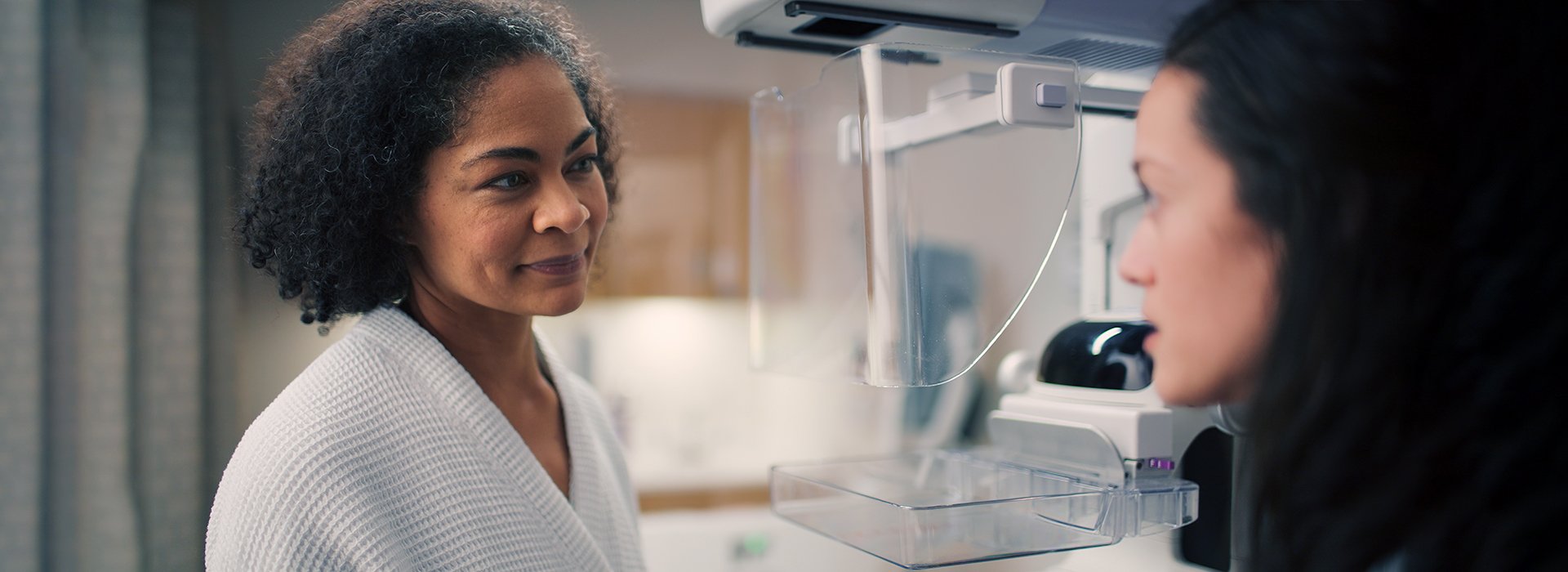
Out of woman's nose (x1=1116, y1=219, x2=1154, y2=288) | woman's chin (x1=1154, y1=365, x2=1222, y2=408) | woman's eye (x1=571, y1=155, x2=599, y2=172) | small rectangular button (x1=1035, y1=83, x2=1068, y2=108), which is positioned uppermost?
small rectangular button (x1=1035, y1=83, x2=1068, y2=108)

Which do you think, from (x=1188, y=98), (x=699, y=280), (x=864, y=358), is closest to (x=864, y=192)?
(x=864, y=358)

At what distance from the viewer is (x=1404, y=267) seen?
1.46 ft

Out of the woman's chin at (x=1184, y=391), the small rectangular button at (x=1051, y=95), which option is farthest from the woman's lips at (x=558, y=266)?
the woman's chin at (x=1184, y=391)

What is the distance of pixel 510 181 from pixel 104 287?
113 cm

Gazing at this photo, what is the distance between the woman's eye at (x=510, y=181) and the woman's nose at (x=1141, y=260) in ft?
1.81

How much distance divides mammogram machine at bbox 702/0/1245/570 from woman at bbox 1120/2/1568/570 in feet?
0.70

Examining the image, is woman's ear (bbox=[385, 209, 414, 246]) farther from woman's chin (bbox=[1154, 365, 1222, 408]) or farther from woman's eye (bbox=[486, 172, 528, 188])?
woman's chin (bbox=[1154, 365, 1222, 408])

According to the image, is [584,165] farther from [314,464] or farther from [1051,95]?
[1051,95]

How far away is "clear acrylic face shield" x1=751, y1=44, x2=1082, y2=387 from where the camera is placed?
0.72 meters

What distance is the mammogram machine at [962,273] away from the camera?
0.72 m

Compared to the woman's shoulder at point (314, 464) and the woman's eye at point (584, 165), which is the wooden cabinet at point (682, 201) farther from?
the woman's shoulder at point (314, 464)

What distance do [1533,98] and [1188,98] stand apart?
0.14 m

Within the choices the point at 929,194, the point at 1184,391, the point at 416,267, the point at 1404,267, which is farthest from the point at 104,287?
the point at 1404,267

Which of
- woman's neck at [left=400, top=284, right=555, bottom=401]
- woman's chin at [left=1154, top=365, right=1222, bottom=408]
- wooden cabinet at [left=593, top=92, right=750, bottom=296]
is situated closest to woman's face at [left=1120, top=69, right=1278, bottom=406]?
woman's chin at [left=1154, top=365, right=1222, bottom=408]
